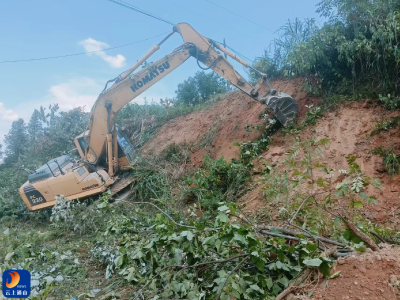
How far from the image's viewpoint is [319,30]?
706cm

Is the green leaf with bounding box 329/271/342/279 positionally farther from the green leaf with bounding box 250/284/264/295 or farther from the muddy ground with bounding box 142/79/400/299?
the green leaf with bounding box 250/284/264/295

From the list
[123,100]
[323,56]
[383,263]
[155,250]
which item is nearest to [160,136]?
[123,100]

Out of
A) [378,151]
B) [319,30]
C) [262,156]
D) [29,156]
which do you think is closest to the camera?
[378,151]

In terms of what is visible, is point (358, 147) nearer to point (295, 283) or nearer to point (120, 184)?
point (295, 283)

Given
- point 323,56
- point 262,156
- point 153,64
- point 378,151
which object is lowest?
point 378,151

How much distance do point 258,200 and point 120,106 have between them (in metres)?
4.17

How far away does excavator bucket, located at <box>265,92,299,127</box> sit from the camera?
6.96m

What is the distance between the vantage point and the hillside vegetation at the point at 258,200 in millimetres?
2398

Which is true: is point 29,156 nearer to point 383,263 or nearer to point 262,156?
point 262,156

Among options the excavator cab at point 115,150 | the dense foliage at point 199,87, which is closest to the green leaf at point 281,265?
the excavator cab at point 115,150

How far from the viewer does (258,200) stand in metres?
5.30

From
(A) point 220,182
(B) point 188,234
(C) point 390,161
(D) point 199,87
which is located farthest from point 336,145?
(D) point 199,87

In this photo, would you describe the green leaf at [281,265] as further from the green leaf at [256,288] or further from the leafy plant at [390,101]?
the leafy plant at [390,101]

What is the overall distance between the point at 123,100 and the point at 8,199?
4461 mm
